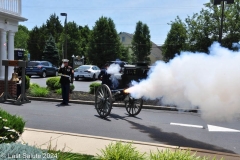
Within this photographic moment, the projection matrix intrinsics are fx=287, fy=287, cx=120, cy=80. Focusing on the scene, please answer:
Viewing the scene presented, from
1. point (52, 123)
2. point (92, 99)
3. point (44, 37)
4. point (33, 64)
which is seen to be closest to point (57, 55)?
point (44, 37)

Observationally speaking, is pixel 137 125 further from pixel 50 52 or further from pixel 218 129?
pixel 50 52

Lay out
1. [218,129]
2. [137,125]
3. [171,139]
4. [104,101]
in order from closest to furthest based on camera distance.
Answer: [171,139]
[218,129]
[137,125]
[104,101]

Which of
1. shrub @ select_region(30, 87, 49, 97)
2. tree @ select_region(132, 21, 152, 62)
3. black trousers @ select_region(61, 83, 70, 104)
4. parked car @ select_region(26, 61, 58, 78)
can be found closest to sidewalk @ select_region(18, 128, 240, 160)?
black trousers @ select_region(61, 83, 70, 104)

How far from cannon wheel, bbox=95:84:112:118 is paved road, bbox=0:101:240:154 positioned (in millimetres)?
261

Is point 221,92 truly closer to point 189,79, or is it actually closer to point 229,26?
point 189,79

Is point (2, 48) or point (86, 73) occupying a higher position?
point (2, 48)

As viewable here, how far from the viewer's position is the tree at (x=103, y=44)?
43.6 m

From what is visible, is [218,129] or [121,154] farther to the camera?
[218,129]

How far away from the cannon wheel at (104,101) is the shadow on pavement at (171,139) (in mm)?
1030

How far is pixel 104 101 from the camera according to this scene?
8.83 m

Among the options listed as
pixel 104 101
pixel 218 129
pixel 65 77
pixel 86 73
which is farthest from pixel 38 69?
pixel 218 129

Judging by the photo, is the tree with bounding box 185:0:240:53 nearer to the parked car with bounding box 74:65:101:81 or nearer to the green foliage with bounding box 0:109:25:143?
the parked car with bounding box 74:65:101:81

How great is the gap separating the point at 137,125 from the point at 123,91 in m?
1.21

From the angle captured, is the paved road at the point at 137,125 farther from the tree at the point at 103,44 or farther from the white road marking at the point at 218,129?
the tree at the point at 103,44
